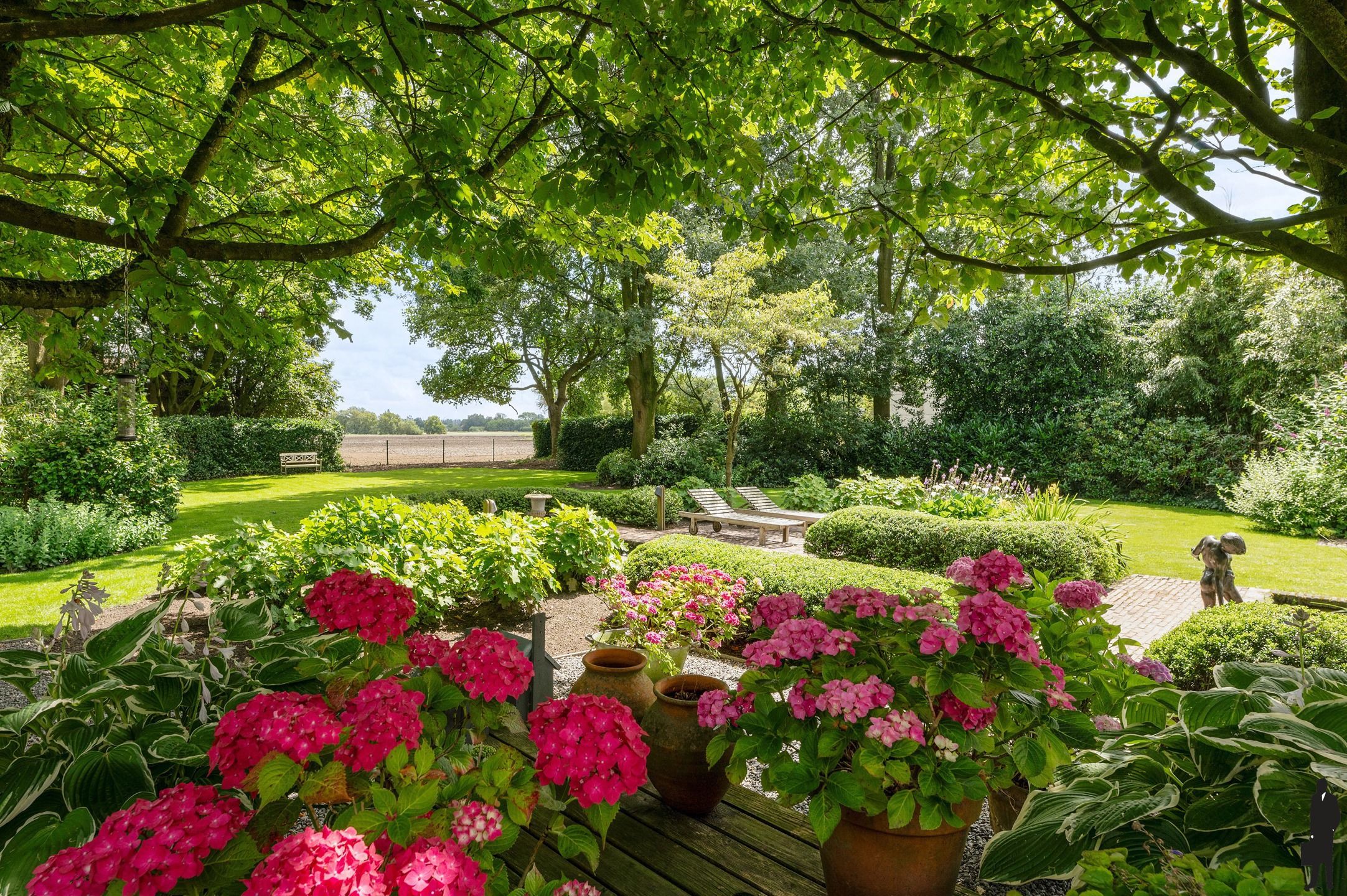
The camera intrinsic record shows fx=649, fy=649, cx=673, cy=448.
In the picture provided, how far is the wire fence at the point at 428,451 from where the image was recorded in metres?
25.3

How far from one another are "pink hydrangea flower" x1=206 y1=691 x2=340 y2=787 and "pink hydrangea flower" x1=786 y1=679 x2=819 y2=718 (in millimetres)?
1110

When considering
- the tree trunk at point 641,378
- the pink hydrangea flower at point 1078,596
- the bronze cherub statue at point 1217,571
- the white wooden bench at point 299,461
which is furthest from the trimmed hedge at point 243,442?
the bronze cherub statue at point 1217,571

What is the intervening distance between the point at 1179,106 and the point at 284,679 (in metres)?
3.58

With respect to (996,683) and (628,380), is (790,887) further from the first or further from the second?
(628,380)

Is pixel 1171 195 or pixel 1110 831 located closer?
pixel 1110 831

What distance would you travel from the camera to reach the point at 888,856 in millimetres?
1692

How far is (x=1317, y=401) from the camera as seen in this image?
34.6 feet

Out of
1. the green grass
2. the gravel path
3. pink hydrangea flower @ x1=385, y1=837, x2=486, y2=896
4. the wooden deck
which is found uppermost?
pink hydrangea flower @ x1=385, y1=837, x2=486, y2=896

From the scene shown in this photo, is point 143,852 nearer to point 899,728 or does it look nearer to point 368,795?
point 368,795

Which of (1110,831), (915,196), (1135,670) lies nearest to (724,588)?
(1135,670)

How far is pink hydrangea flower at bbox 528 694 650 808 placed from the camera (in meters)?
1.42

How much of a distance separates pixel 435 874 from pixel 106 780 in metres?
1.09

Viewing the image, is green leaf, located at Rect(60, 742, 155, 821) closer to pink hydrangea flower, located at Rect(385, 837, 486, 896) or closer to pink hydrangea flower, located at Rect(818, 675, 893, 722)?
pink hydrangea flower, located at Rect(385, 837, 486, 896)

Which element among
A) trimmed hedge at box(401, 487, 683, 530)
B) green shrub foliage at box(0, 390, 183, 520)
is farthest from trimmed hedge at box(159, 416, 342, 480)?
trimmed hedge at box(401, 487, 683, 530)
